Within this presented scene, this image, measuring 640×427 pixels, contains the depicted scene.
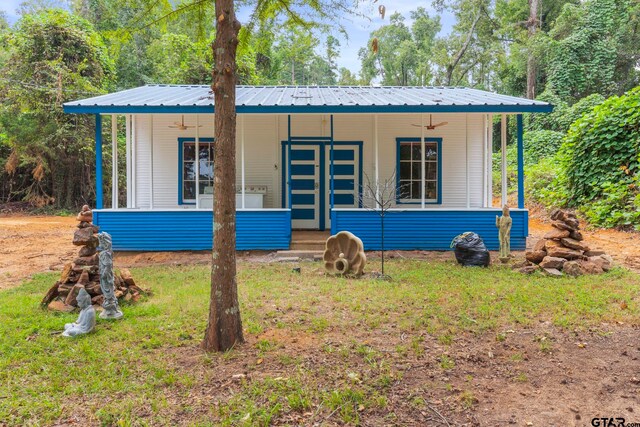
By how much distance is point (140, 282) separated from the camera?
21.7 ft

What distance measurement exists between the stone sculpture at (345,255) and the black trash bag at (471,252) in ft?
6.44

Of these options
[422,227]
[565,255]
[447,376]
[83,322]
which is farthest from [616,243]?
[83,322]

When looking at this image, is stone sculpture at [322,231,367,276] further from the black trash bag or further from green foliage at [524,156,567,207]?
green foliage at [524,156,567,207]

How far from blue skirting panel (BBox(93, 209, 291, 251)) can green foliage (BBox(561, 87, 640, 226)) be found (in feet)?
27.4

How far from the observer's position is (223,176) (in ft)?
12.4

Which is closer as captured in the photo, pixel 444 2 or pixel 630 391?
pixel 630 391

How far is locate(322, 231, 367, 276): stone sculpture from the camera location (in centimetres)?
679

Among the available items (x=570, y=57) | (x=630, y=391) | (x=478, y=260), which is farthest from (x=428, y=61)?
(x=630, y=391)

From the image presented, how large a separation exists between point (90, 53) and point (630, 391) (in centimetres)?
2099

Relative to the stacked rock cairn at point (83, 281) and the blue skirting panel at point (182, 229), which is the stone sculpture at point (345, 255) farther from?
the stacked rock cairn at point (83, 281)

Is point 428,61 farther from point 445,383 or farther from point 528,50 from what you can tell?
point 445,383

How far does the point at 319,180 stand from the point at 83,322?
7.07m

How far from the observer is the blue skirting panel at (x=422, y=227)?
872 centimetres

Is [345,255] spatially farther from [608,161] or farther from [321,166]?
[608,161]
